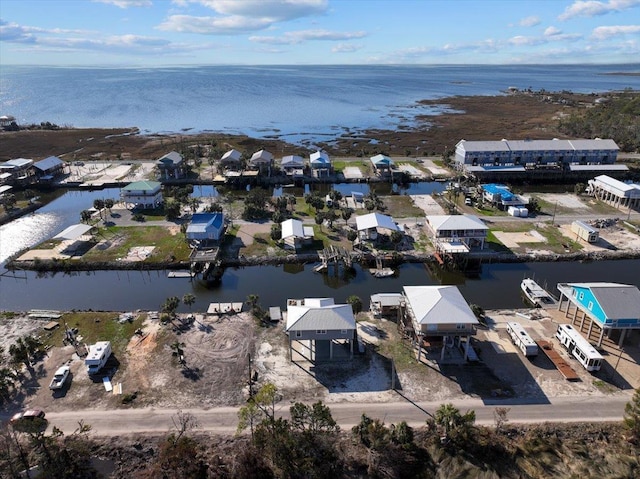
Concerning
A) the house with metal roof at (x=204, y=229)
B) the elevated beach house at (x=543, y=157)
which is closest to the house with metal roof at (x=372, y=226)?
the house with metal roof at (x=204, y=229)

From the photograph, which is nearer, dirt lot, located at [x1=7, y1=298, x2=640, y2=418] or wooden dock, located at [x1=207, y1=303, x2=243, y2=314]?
dirt lot, located at [x1=7, y1=298, x2=640, y2=418]

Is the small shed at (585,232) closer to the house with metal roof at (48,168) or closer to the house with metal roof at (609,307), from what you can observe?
the house with metal roof at (609,307)

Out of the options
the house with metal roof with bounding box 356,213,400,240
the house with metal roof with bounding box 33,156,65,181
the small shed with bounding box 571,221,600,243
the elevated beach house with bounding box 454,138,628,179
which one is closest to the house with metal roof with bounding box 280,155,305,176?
the house with metal roof with bounding box 356,213,400,240

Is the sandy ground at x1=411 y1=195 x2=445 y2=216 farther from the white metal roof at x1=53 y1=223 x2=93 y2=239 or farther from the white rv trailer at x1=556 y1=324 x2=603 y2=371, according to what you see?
the white metal roof at x1=53 y1=223 x2=93 y2=239

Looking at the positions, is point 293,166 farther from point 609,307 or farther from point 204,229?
point 609,307

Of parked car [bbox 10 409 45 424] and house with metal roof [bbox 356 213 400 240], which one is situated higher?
house with metal roof [bbox 356 213 400 240]
